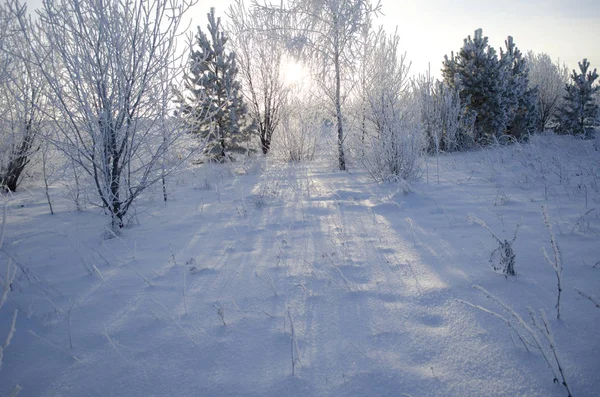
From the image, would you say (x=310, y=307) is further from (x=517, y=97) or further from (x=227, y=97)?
(x=517, y=97)

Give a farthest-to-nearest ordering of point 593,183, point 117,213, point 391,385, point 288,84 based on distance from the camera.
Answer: point 288,84 < point 593,183 < point 117,213 < point 391,385

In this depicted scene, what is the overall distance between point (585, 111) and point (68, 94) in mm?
17189

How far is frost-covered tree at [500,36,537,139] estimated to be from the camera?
38.3ft

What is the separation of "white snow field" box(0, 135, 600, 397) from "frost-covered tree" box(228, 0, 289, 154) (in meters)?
9.25

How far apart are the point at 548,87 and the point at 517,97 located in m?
8.23

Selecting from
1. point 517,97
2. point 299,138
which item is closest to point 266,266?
point 299,138

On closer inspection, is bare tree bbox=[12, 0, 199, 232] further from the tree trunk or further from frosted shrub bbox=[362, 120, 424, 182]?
the tree trunk

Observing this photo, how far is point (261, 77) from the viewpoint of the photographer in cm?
1222

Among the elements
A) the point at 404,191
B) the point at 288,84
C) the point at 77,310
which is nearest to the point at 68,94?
the point at 77,310

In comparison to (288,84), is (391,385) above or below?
below

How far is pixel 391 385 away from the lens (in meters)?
1.12

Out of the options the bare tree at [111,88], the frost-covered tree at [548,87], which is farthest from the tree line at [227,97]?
the frost-covered tree at [548,87]

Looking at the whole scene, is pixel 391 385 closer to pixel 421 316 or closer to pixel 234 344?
pixel 421 316

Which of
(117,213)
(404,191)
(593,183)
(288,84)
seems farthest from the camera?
(288,84)
